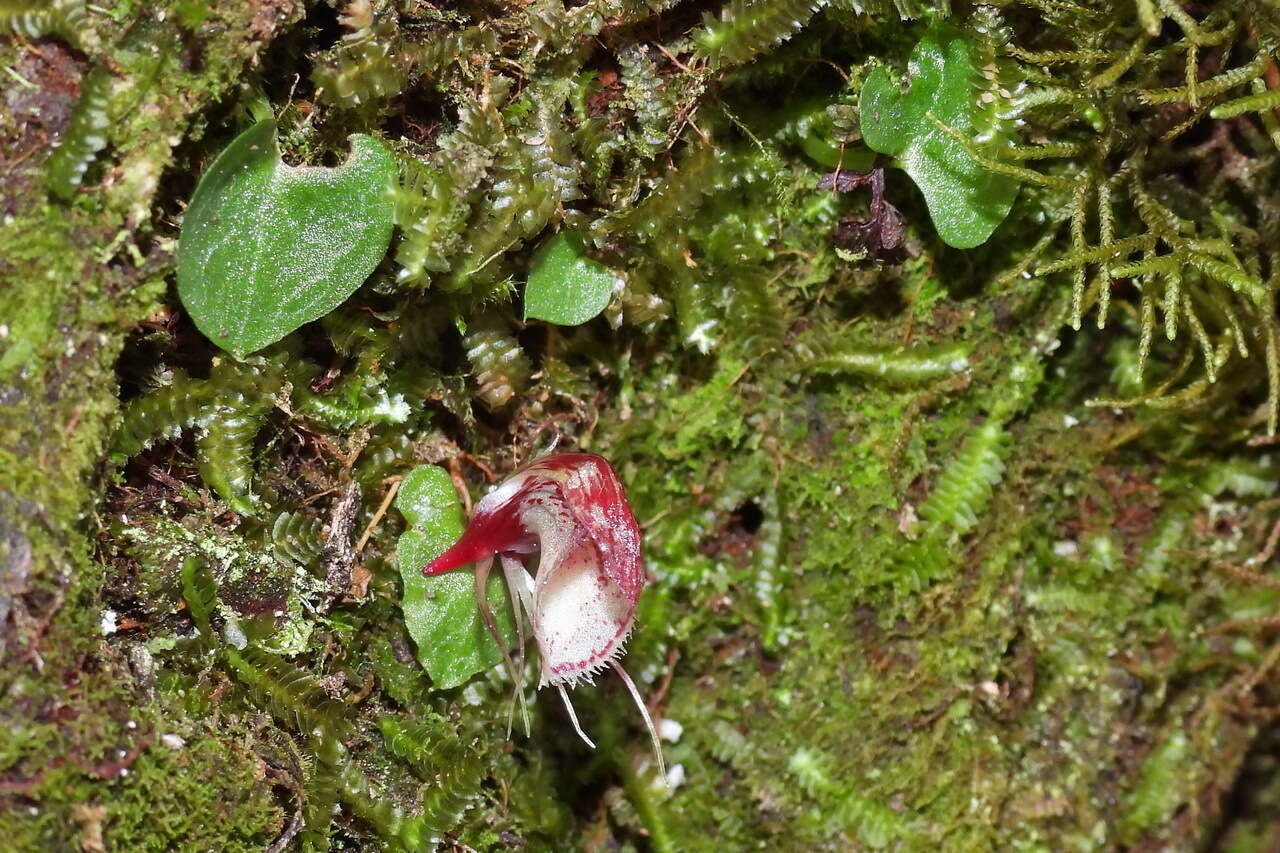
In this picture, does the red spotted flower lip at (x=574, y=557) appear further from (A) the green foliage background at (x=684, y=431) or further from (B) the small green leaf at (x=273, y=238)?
(B) the small green leaf at (x=273, y=238)

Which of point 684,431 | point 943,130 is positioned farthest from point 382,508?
point 943,130

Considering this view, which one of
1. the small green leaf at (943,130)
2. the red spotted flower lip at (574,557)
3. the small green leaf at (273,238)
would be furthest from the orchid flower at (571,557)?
the small green leaf at (943,130)

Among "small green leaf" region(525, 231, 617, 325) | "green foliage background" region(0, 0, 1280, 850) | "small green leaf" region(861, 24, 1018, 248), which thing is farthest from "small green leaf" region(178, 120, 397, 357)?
"small green leaf" region(861, 24, 1018, 248)

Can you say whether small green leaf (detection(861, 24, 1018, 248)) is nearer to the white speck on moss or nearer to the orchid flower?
the orchid flower

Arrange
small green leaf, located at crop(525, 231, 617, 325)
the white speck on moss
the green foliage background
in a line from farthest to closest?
the white speck on moss → small green leaf, located at crop(525, 231, 617, 325) → the green foliage background

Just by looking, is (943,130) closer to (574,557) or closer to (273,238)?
(574,557)

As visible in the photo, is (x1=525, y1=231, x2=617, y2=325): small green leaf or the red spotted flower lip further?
(x1=525, y1=231, x2=617, y2=325): small green leaf
